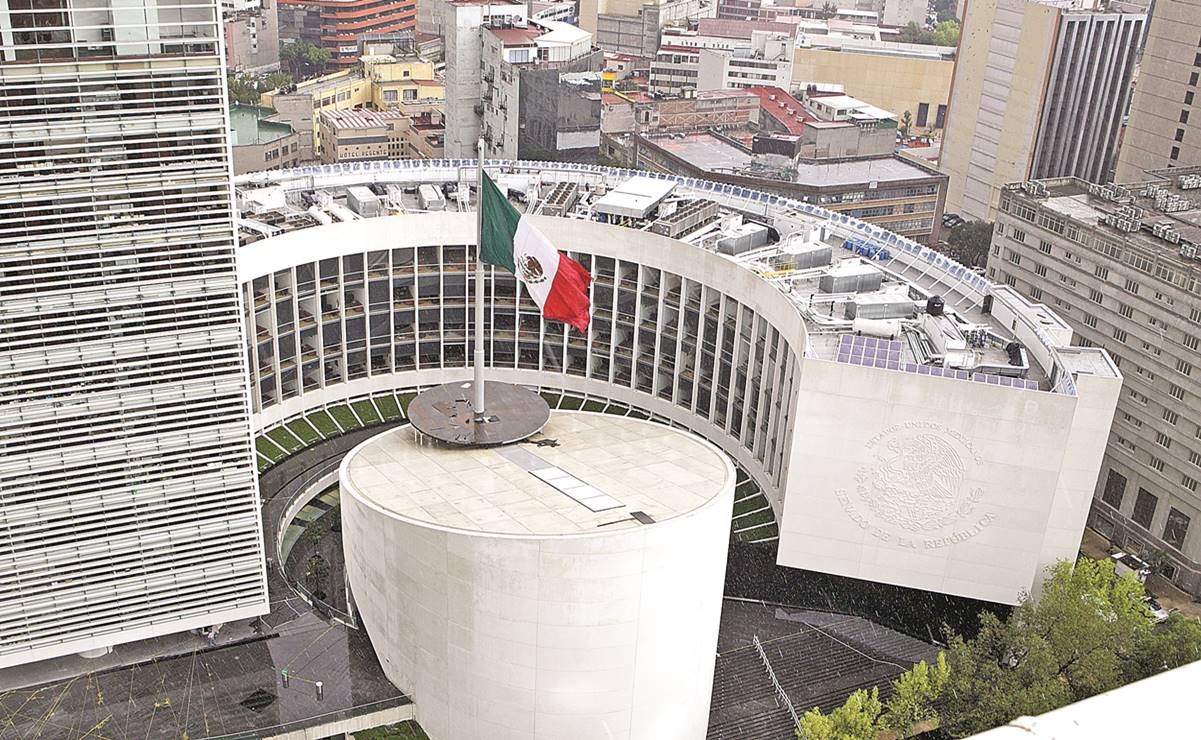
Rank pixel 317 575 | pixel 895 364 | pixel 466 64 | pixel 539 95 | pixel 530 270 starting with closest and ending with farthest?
pixel 530 270, pixel 895 364, pixel 317 575, pixel 539 95, pixel 466 64

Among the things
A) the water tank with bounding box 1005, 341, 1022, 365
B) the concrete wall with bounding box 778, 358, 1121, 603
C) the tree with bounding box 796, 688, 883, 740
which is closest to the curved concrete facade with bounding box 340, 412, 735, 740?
the tree with bounding box 796, 688, 883, 740

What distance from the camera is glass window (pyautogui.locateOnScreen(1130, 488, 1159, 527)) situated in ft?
357

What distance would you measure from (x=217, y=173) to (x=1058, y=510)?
5895 centimetres

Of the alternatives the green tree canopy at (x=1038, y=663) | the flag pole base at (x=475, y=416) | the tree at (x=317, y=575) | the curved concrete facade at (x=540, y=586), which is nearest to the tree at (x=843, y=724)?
the green tree canopy at (x=1038, y=663)

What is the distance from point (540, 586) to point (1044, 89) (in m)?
146

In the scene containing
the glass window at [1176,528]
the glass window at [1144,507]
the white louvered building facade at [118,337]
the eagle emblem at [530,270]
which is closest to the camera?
the white louvered building facade at [118,337]

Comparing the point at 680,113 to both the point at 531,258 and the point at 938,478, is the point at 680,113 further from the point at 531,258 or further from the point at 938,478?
the point at 531,258

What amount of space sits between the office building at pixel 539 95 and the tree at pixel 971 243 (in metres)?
58.2

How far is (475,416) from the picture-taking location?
255 feet

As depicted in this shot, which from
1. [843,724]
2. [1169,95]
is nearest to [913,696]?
[843,724]

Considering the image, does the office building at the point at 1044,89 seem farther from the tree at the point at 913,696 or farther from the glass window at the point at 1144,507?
the tree at the point at 913,696

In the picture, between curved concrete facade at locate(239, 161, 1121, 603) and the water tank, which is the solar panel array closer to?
curved concrete facade at locate(239, 161, 1121, 603)

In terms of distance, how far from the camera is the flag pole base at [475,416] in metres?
75.5

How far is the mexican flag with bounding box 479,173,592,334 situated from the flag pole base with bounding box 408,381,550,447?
9.19 m
